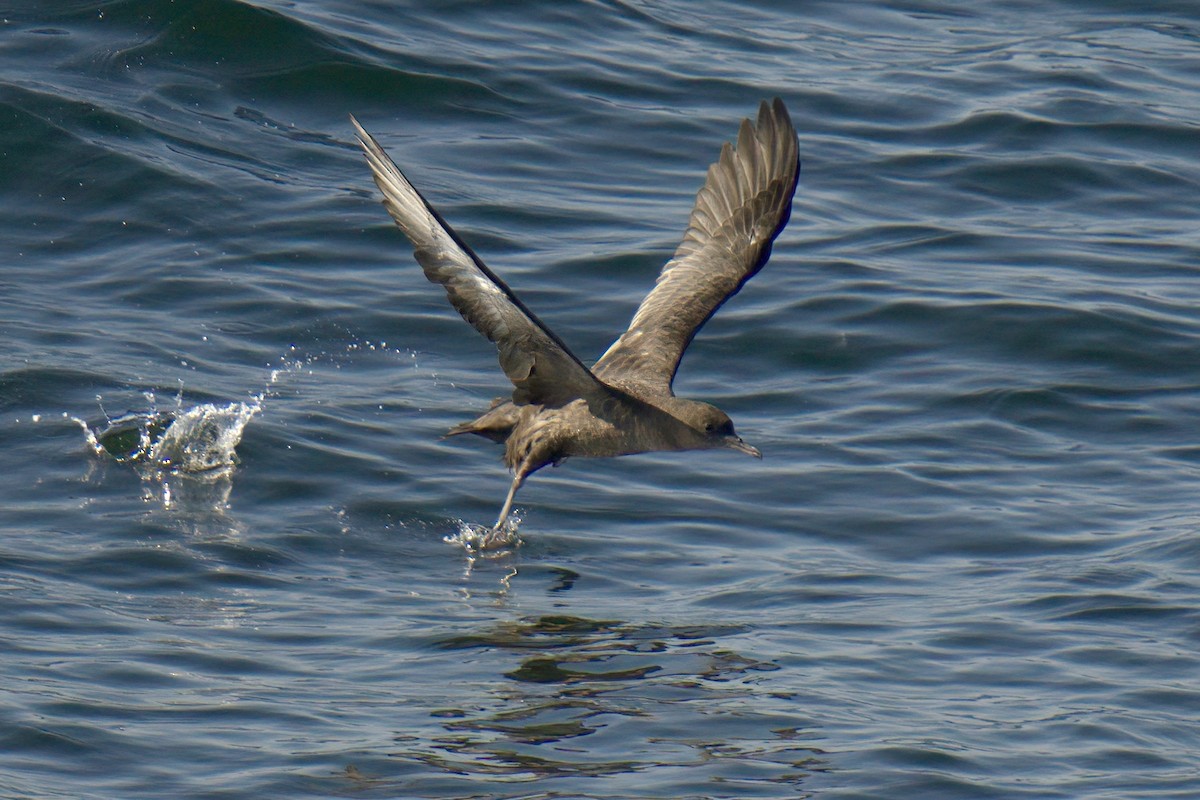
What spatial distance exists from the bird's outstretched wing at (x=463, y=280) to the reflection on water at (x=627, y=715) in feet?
3.52

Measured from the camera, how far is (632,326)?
8.88 metres

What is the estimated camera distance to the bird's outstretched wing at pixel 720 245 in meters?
8.59

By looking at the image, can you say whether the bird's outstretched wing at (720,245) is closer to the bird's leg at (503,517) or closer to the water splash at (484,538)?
the bird's leg at (503,517)

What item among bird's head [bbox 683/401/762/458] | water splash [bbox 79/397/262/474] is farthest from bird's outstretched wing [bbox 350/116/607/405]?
water splash [bbox 79/397/262/474]

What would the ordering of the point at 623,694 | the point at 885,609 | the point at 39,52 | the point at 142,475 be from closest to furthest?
the point at 623,694, the point at 885,609, the point at 142,475, the point at 39,52

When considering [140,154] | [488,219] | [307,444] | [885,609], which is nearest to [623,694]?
[885,609]

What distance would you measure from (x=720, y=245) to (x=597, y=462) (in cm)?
133

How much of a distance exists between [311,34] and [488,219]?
2720mm

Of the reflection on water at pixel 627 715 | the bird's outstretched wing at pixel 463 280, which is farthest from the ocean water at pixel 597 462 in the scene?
the bird's outstretched wing at pixel 463 280

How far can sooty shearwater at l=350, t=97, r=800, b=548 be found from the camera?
6.64 m

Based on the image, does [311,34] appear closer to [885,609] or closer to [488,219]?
[488,219]

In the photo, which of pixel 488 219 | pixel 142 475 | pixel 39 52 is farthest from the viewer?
pixel 39 52

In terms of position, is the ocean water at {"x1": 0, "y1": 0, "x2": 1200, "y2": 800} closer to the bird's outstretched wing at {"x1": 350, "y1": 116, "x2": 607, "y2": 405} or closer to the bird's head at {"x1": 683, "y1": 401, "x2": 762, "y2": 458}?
the bird's head at {"x1": 683, "y1": 401, "x2": 762, "y2": 458}

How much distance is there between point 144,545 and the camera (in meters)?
7.54
